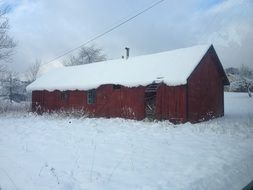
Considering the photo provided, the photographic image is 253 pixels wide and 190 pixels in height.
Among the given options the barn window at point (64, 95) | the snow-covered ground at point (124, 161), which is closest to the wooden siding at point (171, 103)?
the snow-covered ground at point (124, 161)

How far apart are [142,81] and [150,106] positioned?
72.1 inches

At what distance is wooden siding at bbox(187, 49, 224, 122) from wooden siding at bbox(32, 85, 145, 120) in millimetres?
3303

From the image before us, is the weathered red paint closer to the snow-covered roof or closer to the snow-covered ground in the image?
the snow-covered roof

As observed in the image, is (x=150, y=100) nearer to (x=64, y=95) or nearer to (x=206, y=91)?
(x=206, y=91)

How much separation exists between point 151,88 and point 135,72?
297 cm

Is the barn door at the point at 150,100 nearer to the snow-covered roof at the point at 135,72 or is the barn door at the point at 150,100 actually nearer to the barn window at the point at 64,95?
the snow-covered roof at the point at 135,72

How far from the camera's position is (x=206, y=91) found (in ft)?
70.5

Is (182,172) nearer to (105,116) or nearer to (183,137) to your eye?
(183,137)

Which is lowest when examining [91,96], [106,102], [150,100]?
[106,102]

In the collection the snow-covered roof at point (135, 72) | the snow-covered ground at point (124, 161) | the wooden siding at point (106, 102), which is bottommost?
the snow-covered ground at point (124, 161)

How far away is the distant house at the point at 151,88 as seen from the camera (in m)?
18.9

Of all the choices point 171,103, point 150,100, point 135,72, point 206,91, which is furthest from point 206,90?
point 135,72

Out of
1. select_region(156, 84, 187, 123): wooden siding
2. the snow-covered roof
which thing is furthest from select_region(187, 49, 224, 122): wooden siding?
the snow-covered roof

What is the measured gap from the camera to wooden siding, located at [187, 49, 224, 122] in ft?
63.4
